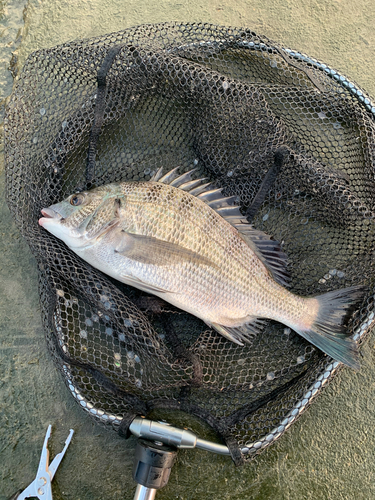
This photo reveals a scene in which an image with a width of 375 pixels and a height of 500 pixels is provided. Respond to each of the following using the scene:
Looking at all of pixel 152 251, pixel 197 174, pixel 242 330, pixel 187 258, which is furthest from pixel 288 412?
pixel 197 174

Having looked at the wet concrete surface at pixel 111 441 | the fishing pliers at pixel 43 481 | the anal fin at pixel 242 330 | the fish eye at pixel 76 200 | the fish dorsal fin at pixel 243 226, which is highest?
the fish dorsal fin at pixel 243 226

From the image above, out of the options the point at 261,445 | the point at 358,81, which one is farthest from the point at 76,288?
the point at 358,81

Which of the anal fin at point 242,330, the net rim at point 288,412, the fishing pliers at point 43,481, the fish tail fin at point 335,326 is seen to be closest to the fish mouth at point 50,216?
the net rim at point 288,412

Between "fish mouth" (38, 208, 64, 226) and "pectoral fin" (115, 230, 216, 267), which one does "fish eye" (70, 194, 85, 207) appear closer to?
"fish mouth" (38, 208, 64, 226)

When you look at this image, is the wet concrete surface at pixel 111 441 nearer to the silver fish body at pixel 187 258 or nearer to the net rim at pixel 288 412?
the net rim at pixel 288 412

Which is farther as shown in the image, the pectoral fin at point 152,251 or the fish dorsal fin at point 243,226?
the fish dorsal fin at point 243,226

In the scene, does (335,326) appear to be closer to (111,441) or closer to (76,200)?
(111,441)
